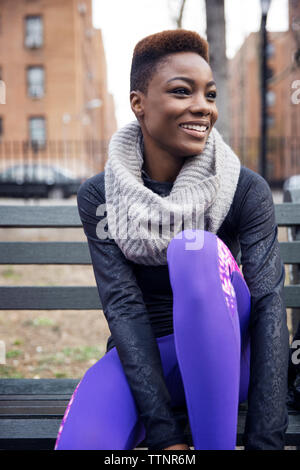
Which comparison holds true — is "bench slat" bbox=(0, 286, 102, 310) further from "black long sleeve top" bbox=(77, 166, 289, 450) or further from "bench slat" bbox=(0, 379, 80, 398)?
"black long sleeve top" bbox=(77, 166, 289, 450)

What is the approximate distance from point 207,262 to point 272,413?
494mm

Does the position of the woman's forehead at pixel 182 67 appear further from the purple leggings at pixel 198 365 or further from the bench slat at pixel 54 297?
the bench slat at pixel 54 297

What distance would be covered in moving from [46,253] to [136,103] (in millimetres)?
947

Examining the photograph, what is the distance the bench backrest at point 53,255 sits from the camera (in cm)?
243

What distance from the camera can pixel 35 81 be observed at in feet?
97.1

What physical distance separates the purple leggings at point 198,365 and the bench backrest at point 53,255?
89cm

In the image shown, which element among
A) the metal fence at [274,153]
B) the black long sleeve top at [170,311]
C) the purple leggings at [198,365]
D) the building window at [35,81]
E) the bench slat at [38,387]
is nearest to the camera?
the purple leggings at [198,365]

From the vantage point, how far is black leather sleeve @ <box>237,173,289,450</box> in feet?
4.75

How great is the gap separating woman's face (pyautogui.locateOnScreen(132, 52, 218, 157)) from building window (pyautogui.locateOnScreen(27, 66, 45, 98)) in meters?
29.2

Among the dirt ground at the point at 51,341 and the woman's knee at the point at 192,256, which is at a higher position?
the woman's knee at the point at 192,256

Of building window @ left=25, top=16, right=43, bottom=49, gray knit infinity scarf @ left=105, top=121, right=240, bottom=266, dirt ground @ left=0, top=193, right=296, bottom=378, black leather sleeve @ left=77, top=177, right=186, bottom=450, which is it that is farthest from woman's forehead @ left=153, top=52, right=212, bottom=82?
building window @ left=25, top=16, right=43, bottom=49

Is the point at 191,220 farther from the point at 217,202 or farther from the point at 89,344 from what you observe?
the point at 89,344

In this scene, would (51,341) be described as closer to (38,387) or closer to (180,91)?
(38,387)

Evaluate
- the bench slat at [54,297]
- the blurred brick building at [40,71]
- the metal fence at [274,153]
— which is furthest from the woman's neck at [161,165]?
the blurred brick building at [40,71]
